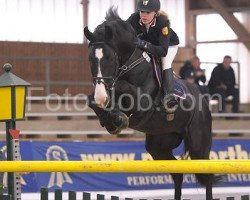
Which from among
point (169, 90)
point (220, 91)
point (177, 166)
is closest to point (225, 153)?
point (220, 91)

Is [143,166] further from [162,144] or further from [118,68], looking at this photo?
[162,144]

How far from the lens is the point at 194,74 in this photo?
49.6 feet

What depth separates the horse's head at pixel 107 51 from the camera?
6.64 m

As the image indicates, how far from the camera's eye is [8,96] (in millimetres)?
7379

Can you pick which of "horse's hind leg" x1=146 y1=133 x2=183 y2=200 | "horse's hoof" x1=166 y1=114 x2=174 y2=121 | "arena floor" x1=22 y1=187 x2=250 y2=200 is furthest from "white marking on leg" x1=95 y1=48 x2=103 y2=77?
"arena floor" x1=22 y1=187 x2=250 y2=200

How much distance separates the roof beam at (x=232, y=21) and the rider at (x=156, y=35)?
11.4m

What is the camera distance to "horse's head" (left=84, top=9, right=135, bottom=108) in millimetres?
6645

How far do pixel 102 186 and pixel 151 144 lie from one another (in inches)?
187

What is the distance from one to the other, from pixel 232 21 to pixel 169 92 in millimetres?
11803

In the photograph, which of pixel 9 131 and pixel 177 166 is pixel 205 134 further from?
pixel 177 166

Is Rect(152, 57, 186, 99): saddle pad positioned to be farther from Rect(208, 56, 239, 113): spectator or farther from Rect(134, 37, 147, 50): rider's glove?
Rect(208, 56, 239, 113): spectator

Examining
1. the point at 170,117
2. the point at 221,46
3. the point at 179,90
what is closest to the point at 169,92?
the point at 170,117

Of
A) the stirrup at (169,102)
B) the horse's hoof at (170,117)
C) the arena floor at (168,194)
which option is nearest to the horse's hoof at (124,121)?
the stirrup at (169,102)

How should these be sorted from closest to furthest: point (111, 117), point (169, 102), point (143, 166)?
point (143, 166), point (111, 117), point (169, 102)
